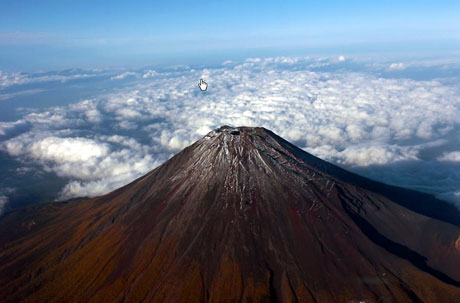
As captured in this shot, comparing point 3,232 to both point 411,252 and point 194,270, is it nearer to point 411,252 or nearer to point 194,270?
point 194,270

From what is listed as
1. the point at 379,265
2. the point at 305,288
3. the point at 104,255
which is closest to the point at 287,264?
the point at 305,288

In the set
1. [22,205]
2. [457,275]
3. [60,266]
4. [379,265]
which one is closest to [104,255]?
[60,266]

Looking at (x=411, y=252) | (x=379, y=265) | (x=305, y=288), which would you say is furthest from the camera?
(x=411, y=252)

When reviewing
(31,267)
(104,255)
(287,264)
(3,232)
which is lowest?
(3,232)

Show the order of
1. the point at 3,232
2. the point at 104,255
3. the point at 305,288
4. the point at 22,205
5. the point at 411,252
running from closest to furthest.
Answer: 1. the point at 305,288
2. the point at 411,252
3. the point at 104,255
4. the point at 3,232
5. the point at 22,205

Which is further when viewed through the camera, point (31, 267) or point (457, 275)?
point (31, 267)

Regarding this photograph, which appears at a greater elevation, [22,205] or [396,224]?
[396,224]
